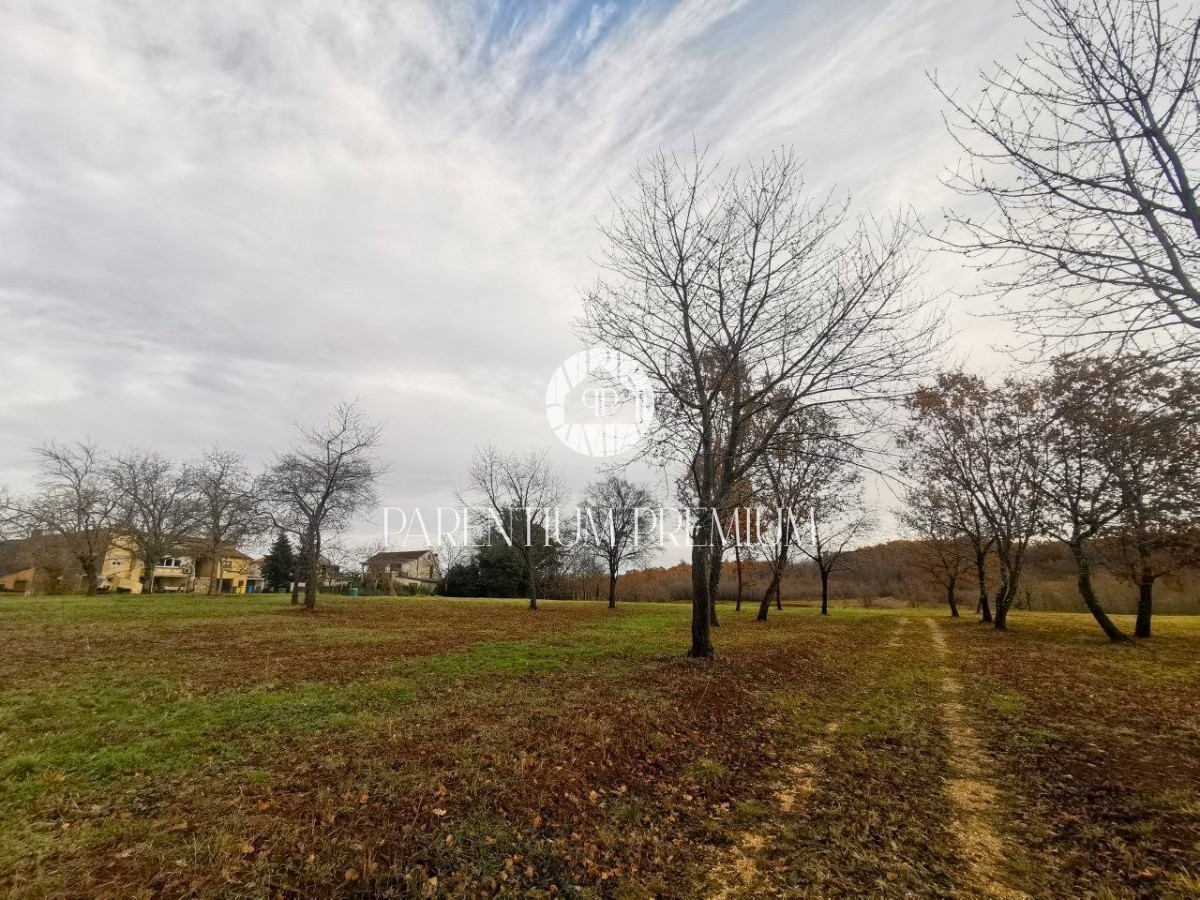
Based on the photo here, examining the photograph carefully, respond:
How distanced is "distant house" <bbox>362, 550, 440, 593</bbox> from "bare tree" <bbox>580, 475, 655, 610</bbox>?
28.6m

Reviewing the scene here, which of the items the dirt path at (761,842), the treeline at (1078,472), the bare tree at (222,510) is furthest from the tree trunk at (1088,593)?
the bare tree at (222,510)

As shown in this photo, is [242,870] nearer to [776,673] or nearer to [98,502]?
[776,673]

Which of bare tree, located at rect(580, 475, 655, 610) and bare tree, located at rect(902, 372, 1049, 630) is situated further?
bare tree, located at rect(580, 475, 655, 610)

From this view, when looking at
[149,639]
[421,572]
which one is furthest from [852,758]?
[421,572]

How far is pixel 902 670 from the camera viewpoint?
465 inches

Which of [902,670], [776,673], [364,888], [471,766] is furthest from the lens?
[902,670]

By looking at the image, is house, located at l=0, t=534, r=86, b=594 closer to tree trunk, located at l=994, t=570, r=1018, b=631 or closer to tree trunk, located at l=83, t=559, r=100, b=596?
tree trunk, located at l=83, t=559, r=100, b=596

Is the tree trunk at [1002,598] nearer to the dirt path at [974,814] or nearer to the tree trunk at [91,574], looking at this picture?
the dirt path at [974,814]

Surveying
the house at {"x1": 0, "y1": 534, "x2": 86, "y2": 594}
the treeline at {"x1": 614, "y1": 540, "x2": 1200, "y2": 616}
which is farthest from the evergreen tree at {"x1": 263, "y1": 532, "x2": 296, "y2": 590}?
the treeline at {"x1": 614, "y1": 540, "x2": 1200, "y2": 616}

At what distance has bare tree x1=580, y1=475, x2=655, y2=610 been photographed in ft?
120

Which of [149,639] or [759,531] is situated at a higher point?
[759,531]

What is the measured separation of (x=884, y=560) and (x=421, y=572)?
59.7 metres

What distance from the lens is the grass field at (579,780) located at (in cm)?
374

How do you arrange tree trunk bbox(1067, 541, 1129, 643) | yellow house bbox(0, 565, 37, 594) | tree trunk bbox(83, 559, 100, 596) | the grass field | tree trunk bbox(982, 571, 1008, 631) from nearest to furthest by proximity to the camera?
the grass field → tree trunk bbox(1067, 541, 1129, 643) → tree trunk bbox(982, 571, 1008, 631) → tree trunk bbox(83, 559, 100, 596) → yellow house bbox(0, 565, 37, 594)
